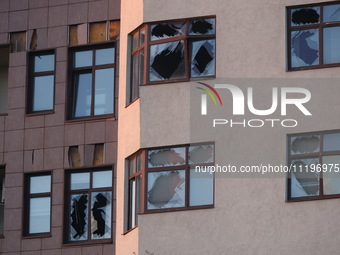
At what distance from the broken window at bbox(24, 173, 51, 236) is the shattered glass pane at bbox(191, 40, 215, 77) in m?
5.55

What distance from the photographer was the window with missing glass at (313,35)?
19.7m

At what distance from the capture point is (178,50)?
2067 centimetres

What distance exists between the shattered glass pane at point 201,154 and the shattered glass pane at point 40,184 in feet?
16.6

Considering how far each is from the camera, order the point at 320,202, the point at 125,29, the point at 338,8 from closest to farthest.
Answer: the point at 320,202
the point at 338,8
the point at 125,29

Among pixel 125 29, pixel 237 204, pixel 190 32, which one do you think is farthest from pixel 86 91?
pixel 237 204

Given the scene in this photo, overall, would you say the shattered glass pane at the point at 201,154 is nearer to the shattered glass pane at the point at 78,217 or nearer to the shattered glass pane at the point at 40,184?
the shattered glass pane at the point at 78,217

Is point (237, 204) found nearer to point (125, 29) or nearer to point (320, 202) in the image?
point (320, 202)

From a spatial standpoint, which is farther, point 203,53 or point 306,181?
point 203,53

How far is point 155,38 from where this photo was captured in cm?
2095

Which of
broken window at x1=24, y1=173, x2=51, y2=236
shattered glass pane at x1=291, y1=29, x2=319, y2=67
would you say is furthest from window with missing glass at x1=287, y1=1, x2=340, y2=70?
broken window at x1=24, y1=173, x2=51, y2=236

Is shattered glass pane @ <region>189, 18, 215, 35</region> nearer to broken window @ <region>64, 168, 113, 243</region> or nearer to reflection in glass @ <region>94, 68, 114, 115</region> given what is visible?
reflection in glass @ <region>94, 68, 114, 115</region>

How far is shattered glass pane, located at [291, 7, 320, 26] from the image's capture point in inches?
786

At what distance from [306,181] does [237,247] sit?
7.25ft

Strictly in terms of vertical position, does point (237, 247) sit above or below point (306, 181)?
below
